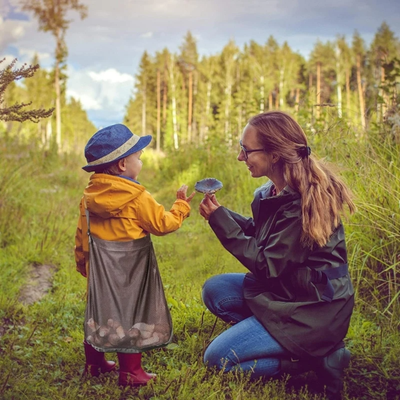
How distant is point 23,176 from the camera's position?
745cm

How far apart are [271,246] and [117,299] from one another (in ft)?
2.91

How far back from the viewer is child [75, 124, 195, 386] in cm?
253

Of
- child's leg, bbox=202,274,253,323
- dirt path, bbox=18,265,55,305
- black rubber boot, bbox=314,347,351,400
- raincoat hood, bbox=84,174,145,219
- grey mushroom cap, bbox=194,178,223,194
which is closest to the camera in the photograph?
raincoat hood, bbox=84,174,145,219

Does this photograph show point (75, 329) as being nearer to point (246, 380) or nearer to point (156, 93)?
point (246, 380)

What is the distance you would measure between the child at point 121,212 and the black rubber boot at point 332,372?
0.97 meters

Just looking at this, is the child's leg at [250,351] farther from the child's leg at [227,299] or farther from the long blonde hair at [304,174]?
the long blonde hair at [304,174]

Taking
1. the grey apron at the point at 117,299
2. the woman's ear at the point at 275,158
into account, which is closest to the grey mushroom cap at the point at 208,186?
the woman's ear at the point at 275,158

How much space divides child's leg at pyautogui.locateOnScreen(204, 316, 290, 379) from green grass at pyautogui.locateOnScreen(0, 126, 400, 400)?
0.07 m

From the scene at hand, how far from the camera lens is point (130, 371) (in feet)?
8.68

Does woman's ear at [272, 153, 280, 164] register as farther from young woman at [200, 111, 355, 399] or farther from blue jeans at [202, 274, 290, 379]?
blue jeans at [202, 274, 290, 379]

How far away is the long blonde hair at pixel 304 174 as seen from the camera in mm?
2527

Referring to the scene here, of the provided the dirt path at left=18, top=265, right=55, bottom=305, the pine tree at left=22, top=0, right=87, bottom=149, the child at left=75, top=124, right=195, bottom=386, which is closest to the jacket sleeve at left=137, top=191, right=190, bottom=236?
the child at left=75, top=124, right=195, bottom=386

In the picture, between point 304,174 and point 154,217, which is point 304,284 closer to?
point 304,174

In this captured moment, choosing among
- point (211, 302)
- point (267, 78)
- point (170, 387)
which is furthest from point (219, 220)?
point (267, 78)
